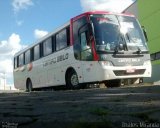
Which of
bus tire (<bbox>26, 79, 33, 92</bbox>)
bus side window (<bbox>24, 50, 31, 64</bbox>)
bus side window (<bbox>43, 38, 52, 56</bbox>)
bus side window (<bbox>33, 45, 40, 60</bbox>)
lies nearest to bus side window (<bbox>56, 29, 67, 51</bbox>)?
bus side window (<bbox>43, 38, 52, 56</bbox>)

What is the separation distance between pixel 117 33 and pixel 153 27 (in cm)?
2043

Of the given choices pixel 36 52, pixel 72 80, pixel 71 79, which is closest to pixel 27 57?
pixel 36 52

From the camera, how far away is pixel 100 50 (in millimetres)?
13953

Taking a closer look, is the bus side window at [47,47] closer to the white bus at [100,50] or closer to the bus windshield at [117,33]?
the white bus at [100,50]

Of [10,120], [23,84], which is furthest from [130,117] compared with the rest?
[23,84]

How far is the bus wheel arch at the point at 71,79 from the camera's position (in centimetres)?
1526

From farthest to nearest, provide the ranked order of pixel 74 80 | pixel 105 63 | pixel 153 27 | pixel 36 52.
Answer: pixel 153 27
pixel 36 52
pixel 74 80
pixel 105 63

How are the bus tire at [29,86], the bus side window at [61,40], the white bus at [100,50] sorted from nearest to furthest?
the white bus at [100,50] → the bus side window at [61,40] → the bus tire at [29,86]

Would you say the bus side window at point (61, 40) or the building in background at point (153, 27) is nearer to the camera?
the bus side window at point (61, 40)

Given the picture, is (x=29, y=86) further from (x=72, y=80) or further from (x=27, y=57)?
(x=72, y=80)

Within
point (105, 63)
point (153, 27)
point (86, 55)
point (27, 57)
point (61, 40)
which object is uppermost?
point (153, 27)

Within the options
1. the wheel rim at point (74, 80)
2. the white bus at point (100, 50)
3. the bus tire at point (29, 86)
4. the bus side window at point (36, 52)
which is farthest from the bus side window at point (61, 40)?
the bus tire at point (29, 86)

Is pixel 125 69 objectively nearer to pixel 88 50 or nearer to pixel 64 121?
pixel 88 50

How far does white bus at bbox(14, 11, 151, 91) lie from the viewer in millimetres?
14008
